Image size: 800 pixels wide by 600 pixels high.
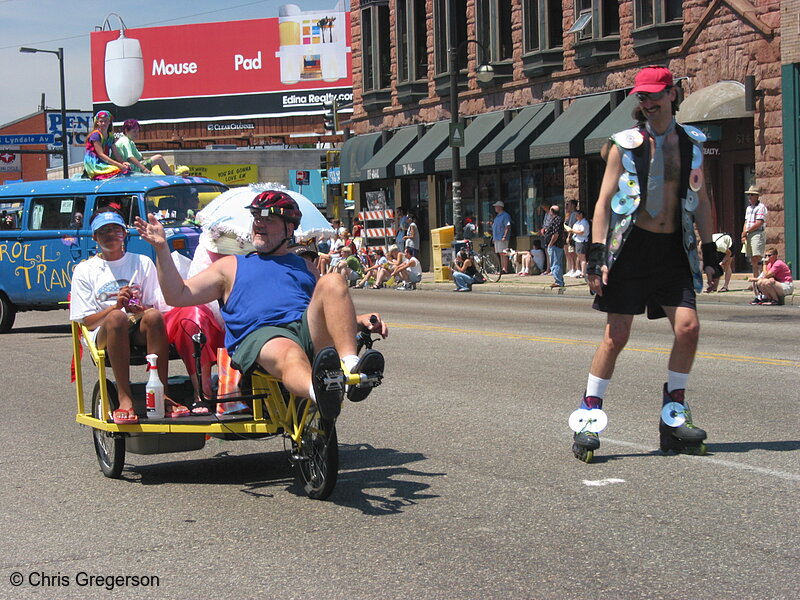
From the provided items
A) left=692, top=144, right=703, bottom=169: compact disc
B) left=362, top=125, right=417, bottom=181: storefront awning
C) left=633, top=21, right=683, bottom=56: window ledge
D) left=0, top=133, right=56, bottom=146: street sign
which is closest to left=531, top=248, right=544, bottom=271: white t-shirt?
left=633, top=21, right=683, bottom=56: window ledge

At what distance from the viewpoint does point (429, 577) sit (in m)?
4.70

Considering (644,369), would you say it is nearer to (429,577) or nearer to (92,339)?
(92,339)

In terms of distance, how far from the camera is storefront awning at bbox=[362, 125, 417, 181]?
1529 inches

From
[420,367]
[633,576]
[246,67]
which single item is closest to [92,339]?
[633,576]

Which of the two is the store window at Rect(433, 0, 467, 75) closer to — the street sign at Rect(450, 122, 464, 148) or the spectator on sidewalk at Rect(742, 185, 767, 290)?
the street sign at Rect(450, 122, 464, 148)

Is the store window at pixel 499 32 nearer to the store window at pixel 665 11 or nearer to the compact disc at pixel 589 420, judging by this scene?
the store window at pixel 665 11

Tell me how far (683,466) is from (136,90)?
278ft

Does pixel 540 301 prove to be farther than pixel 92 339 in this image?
Yes

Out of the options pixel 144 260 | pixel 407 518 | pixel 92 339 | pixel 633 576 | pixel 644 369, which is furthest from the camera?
pixel 644 369

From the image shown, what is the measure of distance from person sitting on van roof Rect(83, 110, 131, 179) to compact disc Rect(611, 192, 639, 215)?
9.70 meters

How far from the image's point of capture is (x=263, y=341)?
6219 mm

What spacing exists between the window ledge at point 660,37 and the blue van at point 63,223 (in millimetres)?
14488

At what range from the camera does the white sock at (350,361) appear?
5799 millimetres

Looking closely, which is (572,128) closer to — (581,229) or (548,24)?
(548,24)
